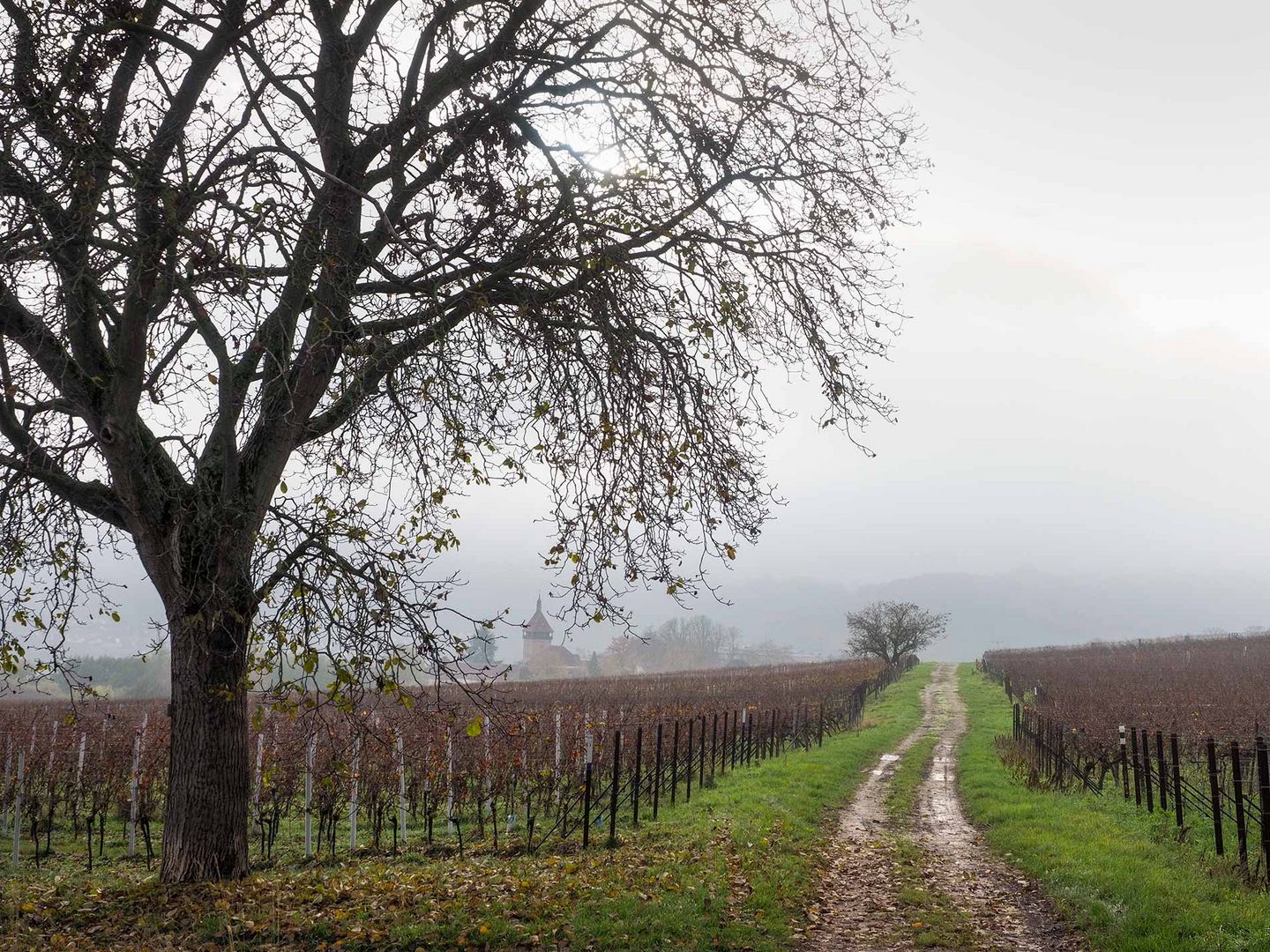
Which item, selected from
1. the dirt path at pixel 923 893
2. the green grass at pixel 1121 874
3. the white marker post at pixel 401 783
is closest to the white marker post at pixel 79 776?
the white marker post at pixel 401 783

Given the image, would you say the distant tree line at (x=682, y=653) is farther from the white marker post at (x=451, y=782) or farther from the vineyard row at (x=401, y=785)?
the white marker post at (x=451, y=782)

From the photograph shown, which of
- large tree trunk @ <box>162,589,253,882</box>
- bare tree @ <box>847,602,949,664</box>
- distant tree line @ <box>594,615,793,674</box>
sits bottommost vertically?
distant tree line @ <box>594,615,793,674</box>

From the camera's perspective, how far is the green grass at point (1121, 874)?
24.2 feet

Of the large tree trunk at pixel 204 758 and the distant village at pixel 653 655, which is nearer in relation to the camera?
the large tree trunk at pixel 204 758

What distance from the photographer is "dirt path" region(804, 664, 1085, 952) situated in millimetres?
7812

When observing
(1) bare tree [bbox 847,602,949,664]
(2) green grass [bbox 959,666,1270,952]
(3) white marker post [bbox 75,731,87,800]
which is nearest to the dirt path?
(2) green grass [bbox 959,666,1270,952]

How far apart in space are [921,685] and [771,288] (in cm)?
4653

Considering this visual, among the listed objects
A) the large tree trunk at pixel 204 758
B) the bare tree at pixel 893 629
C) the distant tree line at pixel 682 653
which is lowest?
the distant tree line at pixel 682 653

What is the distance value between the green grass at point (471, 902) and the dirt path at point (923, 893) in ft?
1.34

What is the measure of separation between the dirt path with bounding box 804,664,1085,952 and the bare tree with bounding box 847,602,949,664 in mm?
54034

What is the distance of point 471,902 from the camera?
802 cm

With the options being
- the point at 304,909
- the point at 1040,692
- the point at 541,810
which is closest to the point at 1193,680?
the point at 1040,692

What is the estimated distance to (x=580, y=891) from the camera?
8.55m

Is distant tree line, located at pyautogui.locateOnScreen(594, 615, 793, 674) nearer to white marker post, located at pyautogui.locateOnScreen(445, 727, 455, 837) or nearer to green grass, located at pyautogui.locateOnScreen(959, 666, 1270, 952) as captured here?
white marker post, located at pyautogui.locateOnScreen(445, 727, 455, 837)
